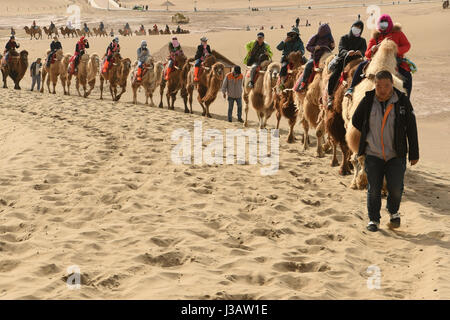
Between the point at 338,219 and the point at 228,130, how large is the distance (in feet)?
20.8

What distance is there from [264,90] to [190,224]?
24.7ft

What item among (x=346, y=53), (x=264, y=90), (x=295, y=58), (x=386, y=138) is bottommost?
(x=264, y=90)

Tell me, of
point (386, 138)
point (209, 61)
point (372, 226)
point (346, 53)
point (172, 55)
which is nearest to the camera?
point (386, 138)

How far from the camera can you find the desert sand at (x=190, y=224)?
15.8ft

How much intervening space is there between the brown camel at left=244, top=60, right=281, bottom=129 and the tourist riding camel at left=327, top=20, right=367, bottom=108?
308 cm

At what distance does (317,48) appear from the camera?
1052 cm

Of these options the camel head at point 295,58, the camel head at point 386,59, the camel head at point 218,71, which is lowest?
the camel head at point 218,71

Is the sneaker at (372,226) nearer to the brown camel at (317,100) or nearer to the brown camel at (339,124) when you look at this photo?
the brown camel at (339,124)

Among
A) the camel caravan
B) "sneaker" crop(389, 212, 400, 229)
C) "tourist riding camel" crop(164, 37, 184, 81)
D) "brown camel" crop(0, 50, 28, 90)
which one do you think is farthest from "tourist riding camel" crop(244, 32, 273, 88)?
"brown camel" crop(0, 50, 28, 90)

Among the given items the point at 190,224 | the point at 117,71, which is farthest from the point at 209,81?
the point at 190,224

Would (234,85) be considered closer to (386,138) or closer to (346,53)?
(346,53)

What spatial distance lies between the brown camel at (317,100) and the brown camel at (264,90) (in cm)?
170

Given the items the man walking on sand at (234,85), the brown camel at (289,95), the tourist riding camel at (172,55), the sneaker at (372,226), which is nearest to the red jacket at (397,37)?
the sneaker at (372,226)
